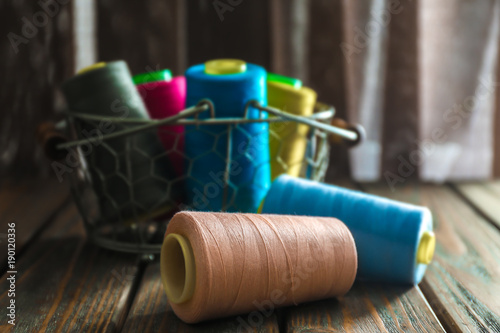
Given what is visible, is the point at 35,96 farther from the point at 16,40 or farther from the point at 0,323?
the point at 0,323

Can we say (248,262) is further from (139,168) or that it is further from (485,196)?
(485,196)

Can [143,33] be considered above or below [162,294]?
above

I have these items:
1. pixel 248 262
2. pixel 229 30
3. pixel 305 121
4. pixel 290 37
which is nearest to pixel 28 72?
pixel 229 30

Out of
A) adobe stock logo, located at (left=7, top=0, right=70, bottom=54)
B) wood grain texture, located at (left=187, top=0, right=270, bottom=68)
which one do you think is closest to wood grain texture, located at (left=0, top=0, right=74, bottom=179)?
adobe stock logo, located at (left=7, top=0, right=70, bottom=54)

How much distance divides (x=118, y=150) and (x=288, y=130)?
228 millimetres

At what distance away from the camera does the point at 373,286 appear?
2.12 ft

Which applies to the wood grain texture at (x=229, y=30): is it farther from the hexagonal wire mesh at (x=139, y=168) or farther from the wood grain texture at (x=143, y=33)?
the hexagonal wire mesh at (x=139, y=168)

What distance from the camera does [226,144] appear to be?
0.71 metres

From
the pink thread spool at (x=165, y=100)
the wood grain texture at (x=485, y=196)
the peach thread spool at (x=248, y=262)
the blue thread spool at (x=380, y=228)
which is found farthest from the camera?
the wood grain texture at (x=485, y=196)

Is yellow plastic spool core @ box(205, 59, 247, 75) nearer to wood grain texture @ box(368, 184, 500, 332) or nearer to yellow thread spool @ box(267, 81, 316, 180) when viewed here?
yellow thread spool @ box(267, 81, 316, 180)

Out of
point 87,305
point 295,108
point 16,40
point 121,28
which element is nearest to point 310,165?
point 295,108

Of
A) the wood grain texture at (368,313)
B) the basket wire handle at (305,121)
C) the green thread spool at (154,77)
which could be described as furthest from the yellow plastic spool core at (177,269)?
the green thread spool at (154,77)

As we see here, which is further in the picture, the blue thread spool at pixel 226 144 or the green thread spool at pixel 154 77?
the green thread spool at pixel 154 77

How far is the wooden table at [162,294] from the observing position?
553 mm
